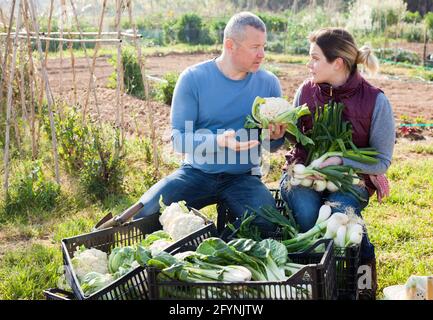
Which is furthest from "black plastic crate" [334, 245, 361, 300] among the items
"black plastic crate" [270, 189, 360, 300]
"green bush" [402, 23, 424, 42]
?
"green bush" [402, 23, 424, 42]

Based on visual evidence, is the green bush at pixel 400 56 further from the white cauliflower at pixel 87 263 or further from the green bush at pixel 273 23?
the white cauliflower at pixel 87 263

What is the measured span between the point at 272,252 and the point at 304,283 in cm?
36

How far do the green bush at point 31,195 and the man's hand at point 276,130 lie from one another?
2004 mm

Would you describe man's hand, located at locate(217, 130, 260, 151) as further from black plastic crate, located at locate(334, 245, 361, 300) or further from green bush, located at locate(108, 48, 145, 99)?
green bush, located at locate(108, 48, 145, 99)

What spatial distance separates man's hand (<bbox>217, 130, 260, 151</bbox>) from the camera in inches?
131

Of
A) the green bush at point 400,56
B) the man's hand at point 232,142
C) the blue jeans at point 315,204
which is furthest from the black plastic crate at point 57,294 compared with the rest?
the green bush at point 400,56

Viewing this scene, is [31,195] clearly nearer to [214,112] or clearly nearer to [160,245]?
[214,112]

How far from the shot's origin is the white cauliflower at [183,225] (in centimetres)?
305

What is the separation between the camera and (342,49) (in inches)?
135

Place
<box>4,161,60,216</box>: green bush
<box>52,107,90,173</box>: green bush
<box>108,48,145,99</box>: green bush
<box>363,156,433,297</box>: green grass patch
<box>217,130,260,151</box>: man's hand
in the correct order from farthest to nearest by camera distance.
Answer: <box>108,48,145,99</box>: green bush
<box>52,107,90,173</box>: green bush
<box>4,161,60,216</box>: green bush
<box>363,156,433,297</box>: green grass patch
<box>217,130,260,151</box>: man's hand

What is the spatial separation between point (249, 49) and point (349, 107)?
63 centimetres

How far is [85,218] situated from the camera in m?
4.56
